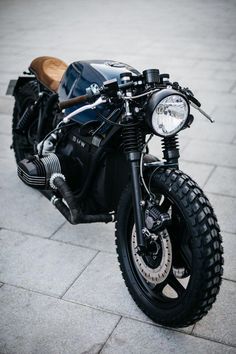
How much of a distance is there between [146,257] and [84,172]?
0.80 m

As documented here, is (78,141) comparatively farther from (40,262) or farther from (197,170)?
(197,170)

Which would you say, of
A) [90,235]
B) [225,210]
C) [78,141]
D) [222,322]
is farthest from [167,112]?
[225,210]

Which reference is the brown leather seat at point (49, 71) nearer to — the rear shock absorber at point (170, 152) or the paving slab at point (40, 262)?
the paving slab at point (40, 262)

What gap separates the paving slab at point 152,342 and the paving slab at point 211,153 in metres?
2.30

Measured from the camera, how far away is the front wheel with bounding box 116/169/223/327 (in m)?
2.45

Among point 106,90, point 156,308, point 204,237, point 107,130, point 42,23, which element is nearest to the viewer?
point 204,237

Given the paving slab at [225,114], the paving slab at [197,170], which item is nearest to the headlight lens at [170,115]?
the paving slab at [197,170]

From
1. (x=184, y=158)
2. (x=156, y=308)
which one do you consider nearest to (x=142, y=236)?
(x=156, y=308)

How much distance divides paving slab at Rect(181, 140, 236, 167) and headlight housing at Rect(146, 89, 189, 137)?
7.54 feet

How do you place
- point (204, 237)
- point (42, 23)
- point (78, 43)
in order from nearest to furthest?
point (204, 237), point (78, 43), point (42, 23)

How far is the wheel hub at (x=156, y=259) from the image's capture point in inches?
107

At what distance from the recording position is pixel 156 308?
2.80m

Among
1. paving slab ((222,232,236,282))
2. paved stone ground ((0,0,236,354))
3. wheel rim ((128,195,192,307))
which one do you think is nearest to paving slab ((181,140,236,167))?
paved stone ground ((0,0,236,354))

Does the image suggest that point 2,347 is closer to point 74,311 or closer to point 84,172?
point 74,311
